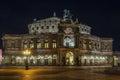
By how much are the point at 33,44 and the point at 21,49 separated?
5977 millimetres

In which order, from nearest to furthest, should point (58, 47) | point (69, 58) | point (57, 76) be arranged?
point (57, 76) → point (58, 47) → point (69, 58)

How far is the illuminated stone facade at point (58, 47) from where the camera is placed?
117 metres

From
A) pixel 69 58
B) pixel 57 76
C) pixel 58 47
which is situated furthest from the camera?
pixel 69 58

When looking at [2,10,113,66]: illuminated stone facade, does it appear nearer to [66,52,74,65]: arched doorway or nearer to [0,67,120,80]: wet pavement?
[66,52,74,65]: arched doorway

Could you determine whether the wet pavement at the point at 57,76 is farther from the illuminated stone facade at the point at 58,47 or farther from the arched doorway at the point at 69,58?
the arched doorway at the point at 69,58

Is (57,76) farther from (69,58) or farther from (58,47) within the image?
(69,58)

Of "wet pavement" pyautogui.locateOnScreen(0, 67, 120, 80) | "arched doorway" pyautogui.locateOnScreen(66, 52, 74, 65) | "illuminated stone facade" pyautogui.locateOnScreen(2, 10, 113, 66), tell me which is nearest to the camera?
"wet pavement" pyautogui.locateOnScreen(0, 67, 120, 80)

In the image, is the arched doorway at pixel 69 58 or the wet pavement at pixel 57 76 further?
the arched doorway at pixel 69 58

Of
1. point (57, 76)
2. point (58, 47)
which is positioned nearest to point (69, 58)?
point (58, 47)

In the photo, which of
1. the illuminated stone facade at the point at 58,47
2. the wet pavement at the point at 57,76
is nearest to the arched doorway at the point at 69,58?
the illuminated stone facade at the point at 58,47

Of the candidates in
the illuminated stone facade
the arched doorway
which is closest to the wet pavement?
the illuminated stone facade

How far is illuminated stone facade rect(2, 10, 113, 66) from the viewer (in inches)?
4611

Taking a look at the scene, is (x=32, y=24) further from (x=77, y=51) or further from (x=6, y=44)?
(x=77, y=51)

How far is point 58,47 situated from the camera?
116 m
